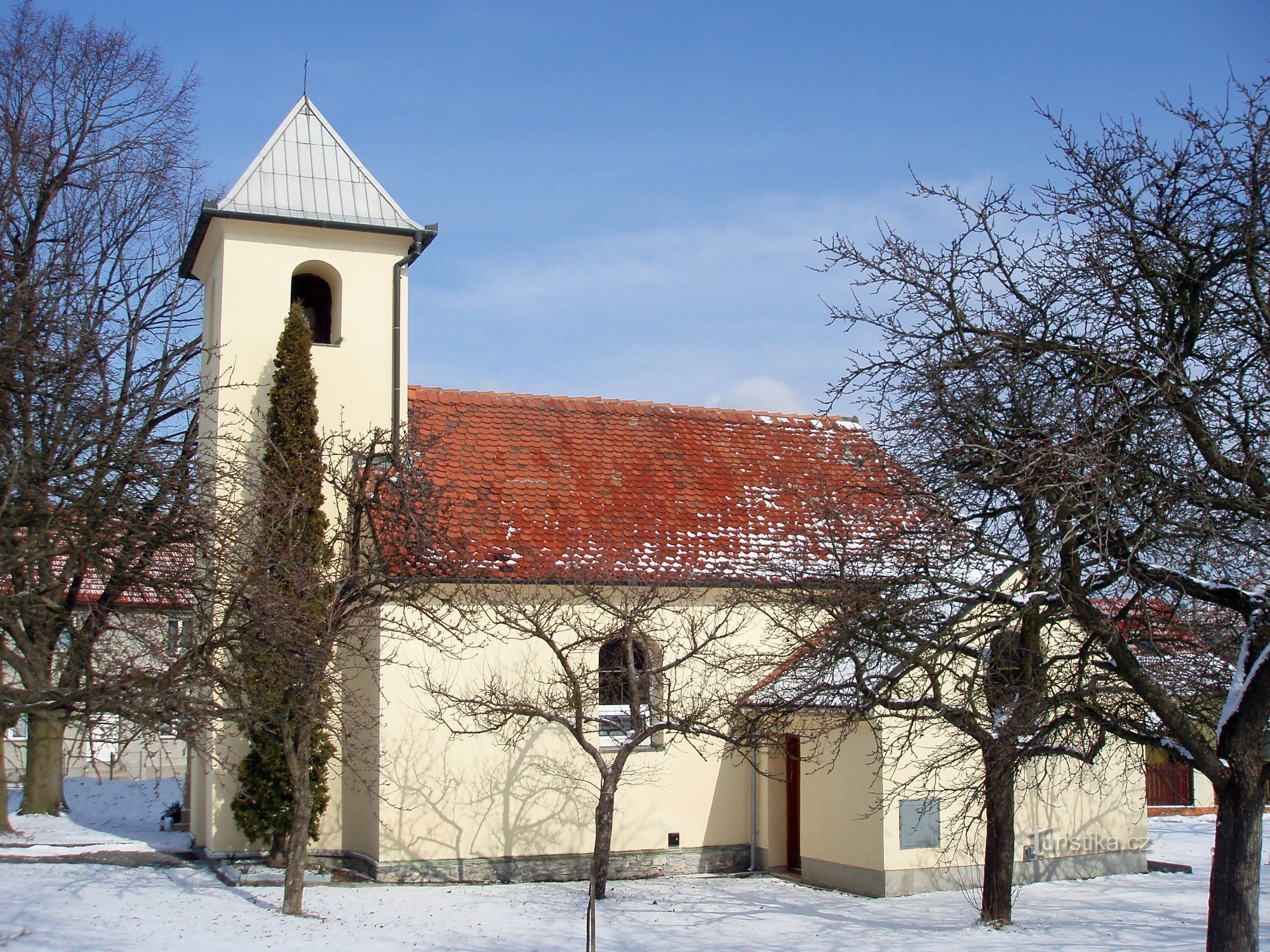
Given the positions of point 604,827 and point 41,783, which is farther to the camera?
point 41,783

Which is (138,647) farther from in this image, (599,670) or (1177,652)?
(1177,652)

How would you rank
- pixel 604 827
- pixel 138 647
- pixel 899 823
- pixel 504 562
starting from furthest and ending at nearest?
pixel 504 562
pixel 899 823
pixel 604 827
pixel 138 647

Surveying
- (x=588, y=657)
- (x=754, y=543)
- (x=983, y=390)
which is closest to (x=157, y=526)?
(x=983, y=390)

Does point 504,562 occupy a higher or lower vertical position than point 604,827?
higher

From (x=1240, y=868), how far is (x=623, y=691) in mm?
10718

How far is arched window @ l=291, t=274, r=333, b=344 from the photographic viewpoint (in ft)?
63.3

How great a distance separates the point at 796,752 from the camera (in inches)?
736

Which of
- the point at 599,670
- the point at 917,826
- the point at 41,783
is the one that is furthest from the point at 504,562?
the point at 41,783

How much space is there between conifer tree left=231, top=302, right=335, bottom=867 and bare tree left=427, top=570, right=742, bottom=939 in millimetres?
2039

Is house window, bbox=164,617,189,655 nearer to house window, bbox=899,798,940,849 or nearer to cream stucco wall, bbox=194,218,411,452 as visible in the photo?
cream stucco wall, bbox=194,218,411,452

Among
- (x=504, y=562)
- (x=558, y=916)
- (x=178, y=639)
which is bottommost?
(x=558, y=916)

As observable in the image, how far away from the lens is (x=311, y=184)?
1900 centimetres

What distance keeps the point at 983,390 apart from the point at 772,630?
28.5 feet

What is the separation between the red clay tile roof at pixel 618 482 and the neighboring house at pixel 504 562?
5cm
